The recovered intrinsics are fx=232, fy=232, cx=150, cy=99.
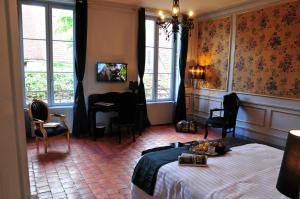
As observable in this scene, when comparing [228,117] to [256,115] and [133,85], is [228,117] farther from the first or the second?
[133,85]

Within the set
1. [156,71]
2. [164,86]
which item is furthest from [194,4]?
[164,86]

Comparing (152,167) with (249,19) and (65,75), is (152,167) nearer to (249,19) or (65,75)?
(65,75)

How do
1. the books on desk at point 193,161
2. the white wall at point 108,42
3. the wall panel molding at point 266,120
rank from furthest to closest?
the white wall at point 108,42
the wall panel molding at point 266,120
the books on desk at point 193,161

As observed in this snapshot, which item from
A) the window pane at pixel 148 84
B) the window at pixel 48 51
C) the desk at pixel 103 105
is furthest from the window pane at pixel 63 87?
the window pane at pixel 148 84

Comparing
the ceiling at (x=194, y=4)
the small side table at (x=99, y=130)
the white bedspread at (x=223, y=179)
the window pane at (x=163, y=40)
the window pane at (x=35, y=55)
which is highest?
the ceiling at (x=194, y=4)

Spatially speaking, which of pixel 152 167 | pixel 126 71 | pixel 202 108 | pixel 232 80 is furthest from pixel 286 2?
pixel 152 167

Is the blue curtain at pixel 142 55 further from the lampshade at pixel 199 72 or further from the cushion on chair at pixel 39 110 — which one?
the cushion on chair at pixel 39 110

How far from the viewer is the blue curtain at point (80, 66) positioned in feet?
15.6

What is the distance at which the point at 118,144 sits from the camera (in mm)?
4543

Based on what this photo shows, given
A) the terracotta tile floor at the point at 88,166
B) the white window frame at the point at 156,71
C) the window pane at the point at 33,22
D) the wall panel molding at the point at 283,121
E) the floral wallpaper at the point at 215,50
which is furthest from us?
the white window frame at the point at 156,71

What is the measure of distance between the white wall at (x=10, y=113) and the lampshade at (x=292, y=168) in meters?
1.08

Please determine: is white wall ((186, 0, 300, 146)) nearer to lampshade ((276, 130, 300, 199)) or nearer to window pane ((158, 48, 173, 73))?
window pane ((158, 48, 173, 73))

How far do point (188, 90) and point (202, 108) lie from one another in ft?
2.10

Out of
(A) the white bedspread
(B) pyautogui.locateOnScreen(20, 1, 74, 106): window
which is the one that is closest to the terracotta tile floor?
(A) the white bedspread
